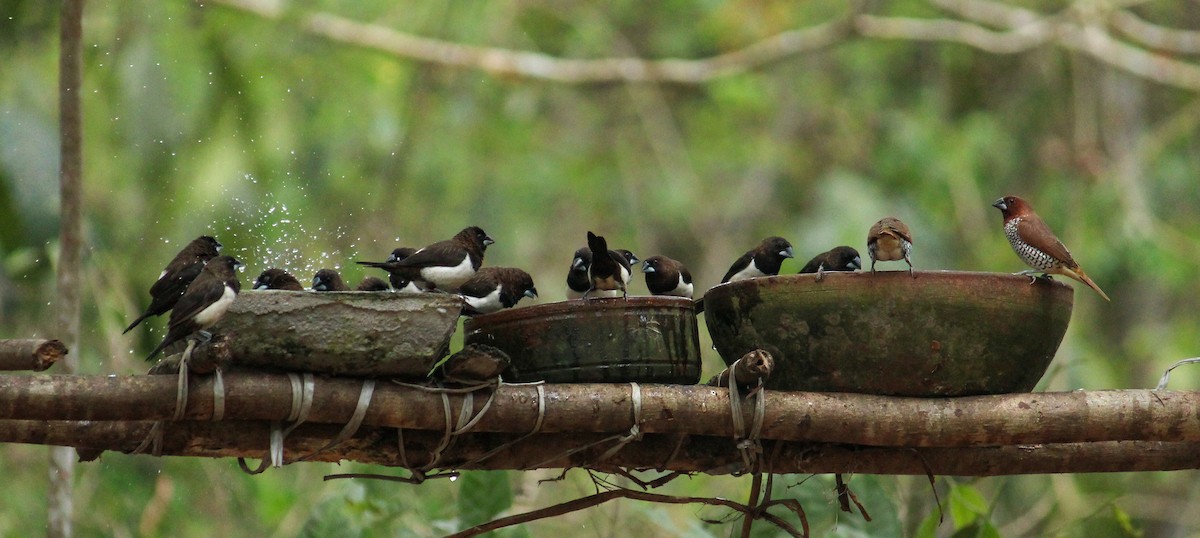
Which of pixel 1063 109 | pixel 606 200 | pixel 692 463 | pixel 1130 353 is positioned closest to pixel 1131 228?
pixel 1130 353

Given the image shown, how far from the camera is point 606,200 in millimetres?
14727

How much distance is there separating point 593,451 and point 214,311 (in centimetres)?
113

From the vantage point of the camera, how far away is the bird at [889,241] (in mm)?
3930

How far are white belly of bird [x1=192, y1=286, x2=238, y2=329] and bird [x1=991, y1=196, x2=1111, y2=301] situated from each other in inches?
98.0

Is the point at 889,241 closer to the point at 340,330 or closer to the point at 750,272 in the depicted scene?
the point at 750,272

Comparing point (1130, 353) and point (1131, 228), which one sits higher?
point (1131, 228)

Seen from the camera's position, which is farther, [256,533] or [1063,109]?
[1063,109]

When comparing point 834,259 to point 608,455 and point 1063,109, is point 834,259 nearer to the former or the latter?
point 608,455

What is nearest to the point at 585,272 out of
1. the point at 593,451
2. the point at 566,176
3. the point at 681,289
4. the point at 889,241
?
the point at 681,289

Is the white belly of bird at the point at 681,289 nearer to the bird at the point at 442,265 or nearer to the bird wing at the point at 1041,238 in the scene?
the bird at the point at 442,265

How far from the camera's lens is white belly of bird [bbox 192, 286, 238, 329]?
3412 mm

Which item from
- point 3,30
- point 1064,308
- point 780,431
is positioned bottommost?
point 780,431

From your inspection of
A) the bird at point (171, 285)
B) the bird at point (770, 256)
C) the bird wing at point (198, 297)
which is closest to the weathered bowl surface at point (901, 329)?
the bird at point (770, 256)

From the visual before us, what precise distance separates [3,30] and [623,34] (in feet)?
28.8
